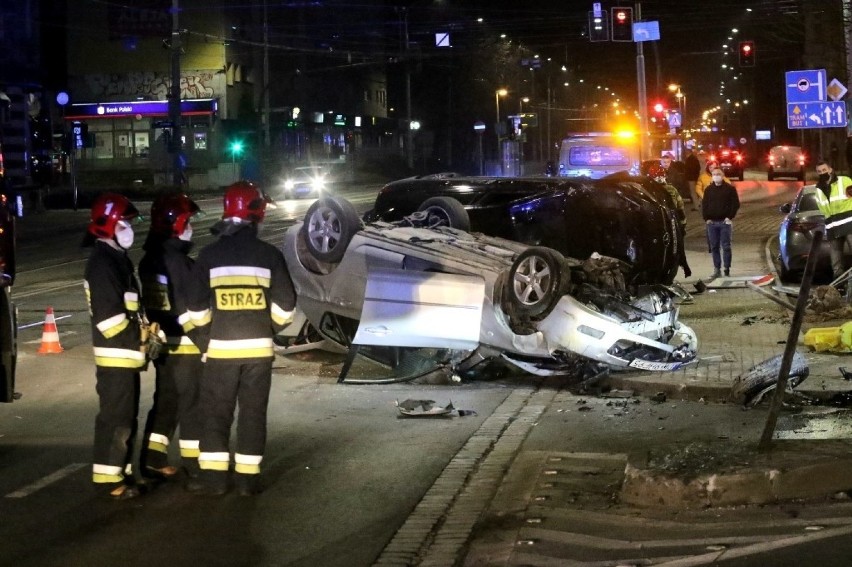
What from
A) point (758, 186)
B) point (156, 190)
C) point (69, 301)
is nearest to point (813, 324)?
point (69, 301)

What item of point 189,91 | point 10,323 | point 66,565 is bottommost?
point 66,565

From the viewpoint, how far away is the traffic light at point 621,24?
3119 cm

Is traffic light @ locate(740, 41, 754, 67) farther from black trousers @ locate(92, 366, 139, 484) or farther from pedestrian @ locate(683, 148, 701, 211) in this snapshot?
black trousers @ locate(92, 366, 139, 484)

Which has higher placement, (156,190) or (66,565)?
(156,190)

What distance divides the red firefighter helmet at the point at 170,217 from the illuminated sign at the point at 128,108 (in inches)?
2299

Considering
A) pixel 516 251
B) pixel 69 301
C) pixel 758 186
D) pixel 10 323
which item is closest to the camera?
pixel 10 323

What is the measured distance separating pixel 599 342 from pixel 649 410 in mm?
838

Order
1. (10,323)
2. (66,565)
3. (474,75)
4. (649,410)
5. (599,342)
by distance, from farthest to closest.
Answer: (474,75)
(599,342)
(649,410)
(10,323)
(66,565)

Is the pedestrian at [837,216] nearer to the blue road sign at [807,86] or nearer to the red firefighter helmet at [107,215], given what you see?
the blue road sign at [807,86]

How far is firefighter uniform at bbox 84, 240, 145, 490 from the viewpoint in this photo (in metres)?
6.68

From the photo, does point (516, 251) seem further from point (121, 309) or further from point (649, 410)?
point (121, 309)

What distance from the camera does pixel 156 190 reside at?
53.1 meters

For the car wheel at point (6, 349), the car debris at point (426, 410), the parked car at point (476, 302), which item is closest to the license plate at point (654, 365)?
the parked car at point (476, 302)

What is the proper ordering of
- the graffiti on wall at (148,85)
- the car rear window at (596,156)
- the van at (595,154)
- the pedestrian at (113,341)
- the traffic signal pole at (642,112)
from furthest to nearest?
1. the graffiti on wall at (148,85)
2. the traffic signal pole at (642,112)
3. the car rear window at (596,156)
4. the van at (595,154)
5. the pedestrian at (113,341)
